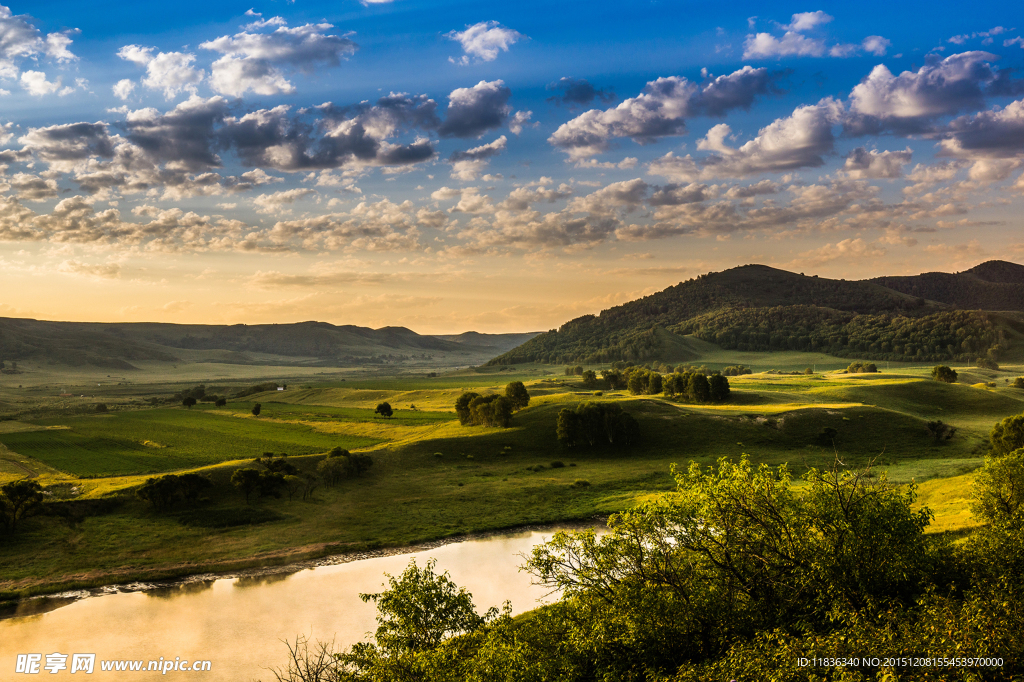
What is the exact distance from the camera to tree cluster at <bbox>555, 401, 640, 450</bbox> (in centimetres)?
10600

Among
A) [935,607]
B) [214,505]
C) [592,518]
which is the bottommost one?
[592,518]

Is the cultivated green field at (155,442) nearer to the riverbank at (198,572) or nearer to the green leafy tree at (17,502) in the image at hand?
the green leafy tree at (17,502)

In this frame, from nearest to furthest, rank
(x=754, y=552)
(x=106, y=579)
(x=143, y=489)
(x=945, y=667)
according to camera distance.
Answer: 1. (x=945, y=667)
2. (x=754, y=552)
3. (x=106, y=579)
4. (x=143, y=489)

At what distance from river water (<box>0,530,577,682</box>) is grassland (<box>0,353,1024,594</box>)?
17.3 feet

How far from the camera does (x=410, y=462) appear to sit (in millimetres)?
96000

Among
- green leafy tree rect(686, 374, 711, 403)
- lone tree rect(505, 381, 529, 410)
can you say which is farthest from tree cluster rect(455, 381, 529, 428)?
green leafy tree rect(686, 374, 711, 403)

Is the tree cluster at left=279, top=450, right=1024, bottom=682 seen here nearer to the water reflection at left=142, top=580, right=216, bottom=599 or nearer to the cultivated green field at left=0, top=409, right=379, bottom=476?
the water reflection at left=142, top=580, right=216, bottom=599

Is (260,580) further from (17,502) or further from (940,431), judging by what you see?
(940,431)

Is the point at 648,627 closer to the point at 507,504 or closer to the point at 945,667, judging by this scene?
the point at 945,667

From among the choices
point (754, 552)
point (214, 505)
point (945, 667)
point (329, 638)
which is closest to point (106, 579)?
point (214, 505)

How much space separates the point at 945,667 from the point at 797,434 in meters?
94.5

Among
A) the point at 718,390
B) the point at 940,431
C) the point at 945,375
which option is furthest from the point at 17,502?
the point at 945,375

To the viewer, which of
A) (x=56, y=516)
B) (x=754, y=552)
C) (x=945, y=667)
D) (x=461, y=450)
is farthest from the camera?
(x=461, y=450)

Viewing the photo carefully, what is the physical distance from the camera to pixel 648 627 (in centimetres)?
2661
